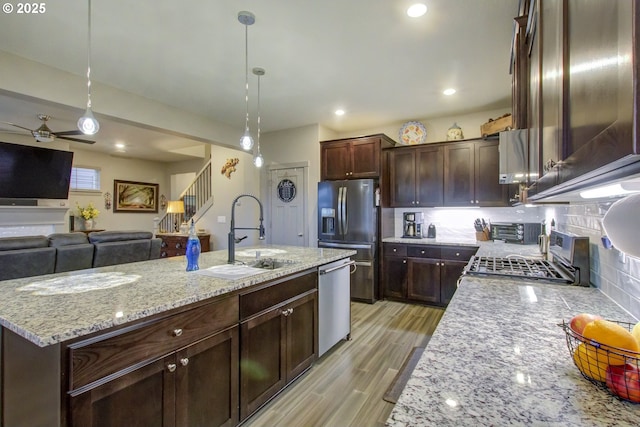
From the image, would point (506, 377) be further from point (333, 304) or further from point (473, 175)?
point (473, 175)

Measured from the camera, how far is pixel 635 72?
0.36 metres

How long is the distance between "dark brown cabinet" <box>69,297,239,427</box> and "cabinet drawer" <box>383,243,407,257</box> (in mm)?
3038

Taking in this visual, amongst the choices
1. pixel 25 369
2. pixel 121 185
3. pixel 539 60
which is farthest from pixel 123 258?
pixel 121 185

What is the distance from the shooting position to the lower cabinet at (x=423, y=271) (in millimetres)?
3982

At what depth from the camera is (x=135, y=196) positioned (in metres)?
8.04

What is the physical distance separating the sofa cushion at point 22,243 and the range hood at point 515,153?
4105mm

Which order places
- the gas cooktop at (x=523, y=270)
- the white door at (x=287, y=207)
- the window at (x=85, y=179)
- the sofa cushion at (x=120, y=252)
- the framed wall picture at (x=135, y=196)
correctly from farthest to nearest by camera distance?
the framed wall picture at (x=135, y=196), the window at (x=85, y=179), the white door at (x=287, y=207), the sofa cushion at (x=120, y=252), the gas cooktop at (x=523, y=270)

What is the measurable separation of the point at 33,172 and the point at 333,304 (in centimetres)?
594

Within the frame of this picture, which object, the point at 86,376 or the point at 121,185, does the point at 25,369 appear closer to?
the point at 86,376

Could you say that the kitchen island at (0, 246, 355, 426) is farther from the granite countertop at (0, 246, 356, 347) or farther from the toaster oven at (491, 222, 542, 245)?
the toaster oven at (491, 222, 542, 245)

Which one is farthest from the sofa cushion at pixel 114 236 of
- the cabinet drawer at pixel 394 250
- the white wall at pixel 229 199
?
the cabinet drawer at pixel 394 250

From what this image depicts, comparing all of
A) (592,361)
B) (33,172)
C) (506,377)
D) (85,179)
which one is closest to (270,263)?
(506,377)

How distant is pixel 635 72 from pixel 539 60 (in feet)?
3.24

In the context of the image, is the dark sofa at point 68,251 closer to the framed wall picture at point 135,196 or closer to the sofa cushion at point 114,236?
the sofa cushion at point 114,236
